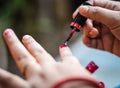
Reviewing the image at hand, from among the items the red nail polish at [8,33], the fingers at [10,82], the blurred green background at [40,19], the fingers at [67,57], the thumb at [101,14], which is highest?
the blurred green background at [40,19]

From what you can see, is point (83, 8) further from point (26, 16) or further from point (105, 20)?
point (26, 16)

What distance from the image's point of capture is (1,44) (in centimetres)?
244

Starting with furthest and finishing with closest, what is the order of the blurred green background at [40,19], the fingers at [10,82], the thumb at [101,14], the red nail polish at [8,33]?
the blurred green background at [40,19], the thumb at [101,14], the red nail polish at [8,33], the fingers at [10,82]

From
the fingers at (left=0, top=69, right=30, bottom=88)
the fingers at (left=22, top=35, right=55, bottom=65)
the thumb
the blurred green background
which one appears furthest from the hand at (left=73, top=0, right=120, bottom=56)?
the blurred green background

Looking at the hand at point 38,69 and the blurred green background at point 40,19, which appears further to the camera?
the blurred green background at point 40,19

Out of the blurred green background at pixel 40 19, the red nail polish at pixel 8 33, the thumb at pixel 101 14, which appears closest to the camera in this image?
the red nail polish at pixel 8 33

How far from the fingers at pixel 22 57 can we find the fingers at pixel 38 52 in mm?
16

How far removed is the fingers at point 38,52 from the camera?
0.69 metres

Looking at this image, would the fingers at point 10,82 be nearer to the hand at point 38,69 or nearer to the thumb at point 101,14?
the hand at point 38,69

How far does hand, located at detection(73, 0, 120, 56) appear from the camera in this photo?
0.97 meters

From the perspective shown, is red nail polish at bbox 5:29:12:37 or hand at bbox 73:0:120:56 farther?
hand at bbox 73:0:120:56

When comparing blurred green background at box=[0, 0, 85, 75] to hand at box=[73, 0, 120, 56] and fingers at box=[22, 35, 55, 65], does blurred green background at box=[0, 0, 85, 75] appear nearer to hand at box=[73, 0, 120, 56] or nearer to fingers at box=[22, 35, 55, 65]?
hand at box=[73, 0, 120, 56]

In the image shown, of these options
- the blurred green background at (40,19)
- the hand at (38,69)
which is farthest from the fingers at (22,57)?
the blurred green background at (40,19)

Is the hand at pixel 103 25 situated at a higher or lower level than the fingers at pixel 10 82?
higher
